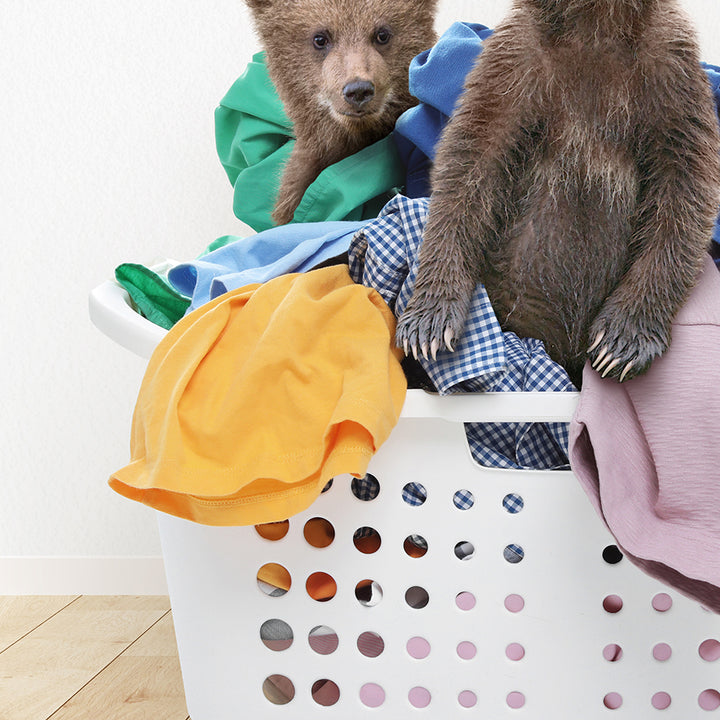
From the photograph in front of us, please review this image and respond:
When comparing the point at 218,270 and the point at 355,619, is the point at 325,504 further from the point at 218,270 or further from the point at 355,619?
the point at 218,270

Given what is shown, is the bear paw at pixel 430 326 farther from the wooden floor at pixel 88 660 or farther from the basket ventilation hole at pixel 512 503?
the wooden floor at pixel 88 660

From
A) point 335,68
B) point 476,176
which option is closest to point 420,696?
point 476,176

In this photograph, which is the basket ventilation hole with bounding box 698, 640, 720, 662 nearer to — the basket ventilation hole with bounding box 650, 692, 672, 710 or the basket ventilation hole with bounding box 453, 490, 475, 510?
the basket ventilation hole with bounding box 650, 692, 672, 710

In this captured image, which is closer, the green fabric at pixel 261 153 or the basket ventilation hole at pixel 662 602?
the basket ventilation hole at pixel 662 602

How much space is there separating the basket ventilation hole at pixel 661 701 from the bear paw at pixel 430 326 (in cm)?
31

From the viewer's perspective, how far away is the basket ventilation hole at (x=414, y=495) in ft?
2.06

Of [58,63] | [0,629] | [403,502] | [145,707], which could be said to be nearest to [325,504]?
[403,502]

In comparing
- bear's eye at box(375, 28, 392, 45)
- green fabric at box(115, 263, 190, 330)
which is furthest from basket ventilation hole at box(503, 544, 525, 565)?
bear's eye at box(375, 28, 392, 45)

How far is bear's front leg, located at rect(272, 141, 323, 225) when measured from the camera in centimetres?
99

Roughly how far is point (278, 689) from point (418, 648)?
0.44ft

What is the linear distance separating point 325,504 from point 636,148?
0.40 metres

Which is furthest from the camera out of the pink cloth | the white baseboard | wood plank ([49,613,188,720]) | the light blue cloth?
the white baseboard

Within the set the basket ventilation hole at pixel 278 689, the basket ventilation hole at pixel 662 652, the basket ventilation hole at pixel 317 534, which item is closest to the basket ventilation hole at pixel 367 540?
the basket ventilation hole at pixel 317 534

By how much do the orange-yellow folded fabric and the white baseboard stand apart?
95cm
